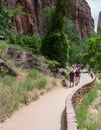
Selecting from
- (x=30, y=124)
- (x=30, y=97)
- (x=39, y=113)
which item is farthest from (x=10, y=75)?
(x=30, y=124)

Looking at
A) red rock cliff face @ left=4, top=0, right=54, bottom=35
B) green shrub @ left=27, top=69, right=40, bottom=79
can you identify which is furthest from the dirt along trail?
red rock cliff face @ left=4, top=0, right=54, bottom=35

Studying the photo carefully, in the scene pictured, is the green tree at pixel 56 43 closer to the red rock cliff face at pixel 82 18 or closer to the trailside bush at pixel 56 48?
the trailside bush at pixel 56 48

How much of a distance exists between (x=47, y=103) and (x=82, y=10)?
13859 cm

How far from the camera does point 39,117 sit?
14031mm

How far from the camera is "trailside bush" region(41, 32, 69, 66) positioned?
3434 centimetres

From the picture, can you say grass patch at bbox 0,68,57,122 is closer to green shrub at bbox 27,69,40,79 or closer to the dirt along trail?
green shrub at bbox 27,69,40,79

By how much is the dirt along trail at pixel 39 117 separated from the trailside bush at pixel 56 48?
15885 millimetres

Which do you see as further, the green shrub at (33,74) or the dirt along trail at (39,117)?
the green shrub at (33,74)

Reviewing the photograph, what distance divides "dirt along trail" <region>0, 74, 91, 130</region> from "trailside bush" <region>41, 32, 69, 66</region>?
1588cm

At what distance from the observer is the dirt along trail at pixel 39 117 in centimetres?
1230

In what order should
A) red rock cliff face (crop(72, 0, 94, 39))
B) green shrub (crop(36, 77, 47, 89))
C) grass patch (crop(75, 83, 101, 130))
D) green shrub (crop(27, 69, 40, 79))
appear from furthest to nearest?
red rock cliff face (crop(72, 0, 94, 39)), green shrub (crop(27, 69, 40, 79)), green shrub (crop(36, 77, 47, 89)), grass patch (crop(75, 83, 101, 130))

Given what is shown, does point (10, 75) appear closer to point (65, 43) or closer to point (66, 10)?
point (65, 43)

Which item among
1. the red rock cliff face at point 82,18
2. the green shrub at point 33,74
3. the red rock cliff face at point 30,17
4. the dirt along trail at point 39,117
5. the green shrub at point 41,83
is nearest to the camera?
the dirt along trail at point 39,117

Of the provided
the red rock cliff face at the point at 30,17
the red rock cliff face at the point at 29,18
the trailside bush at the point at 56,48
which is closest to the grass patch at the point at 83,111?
the trailside bush at the point at 56,48
